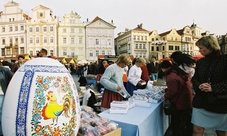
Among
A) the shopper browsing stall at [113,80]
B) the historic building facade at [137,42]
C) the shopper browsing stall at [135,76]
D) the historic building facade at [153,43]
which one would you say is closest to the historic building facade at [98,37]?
the historic building facade at [137,42]

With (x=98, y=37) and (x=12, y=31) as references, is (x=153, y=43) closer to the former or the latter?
(x=98, y=37)

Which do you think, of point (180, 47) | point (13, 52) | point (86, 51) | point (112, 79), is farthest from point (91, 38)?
point (112, 79)

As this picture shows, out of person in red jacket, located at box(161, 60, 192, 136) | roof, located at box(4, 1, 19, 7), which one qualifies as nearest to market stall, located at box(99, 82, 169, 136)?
person in red jacket, located at box(161, 60, 192, 136)

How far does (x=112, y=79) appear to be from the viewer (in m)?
3.49

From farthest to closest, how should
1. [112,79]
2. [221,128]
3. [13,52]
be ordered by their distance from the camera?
[13,52], [112,79], [221,128]

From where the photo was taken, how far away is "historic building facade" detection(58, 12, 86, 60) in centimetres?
3997

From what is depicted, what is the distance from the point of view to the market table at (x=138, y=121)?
7.34ft

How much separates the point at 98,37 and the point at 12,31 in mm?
17462

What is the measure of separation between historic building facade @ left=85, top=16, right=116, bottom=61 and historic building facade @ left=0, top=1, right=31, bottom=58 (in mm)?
12867

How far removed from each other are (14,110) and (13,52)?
43.3 meters

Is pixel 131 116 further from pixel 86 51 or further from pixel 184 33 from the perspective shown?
pixel 184 33

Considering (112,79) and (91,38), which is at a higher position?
(91,38)

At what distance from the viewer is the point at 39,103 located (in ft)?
4.61

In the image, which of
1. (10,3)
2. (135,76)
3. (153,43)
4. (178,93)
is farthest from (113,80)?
(153,43)
